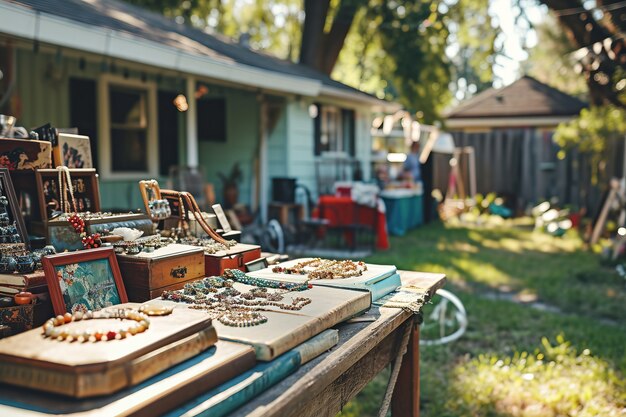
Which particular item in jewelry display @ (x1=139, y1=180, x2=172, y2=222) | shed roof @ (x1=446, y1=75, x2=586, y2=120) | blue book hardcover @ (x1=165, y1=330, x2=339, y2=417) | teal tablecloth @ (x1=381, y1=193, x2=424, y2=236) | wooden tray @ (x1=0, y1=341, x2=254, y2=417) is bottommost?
teal tablecloth @ (x1=381, y1=193, x2=424, y2=236)

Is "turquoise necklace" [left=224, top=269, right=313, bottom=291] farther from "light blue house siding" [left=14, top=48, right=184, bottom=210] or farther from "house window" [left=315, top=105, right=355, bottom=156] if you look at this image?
"house window" [left=315, top=105, right=355, bottom=156]

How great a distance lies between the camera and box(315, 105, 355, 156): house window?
12.0 metres

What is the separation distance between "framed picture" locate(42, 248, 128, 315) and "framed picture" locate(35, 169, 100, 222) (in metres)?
0.43

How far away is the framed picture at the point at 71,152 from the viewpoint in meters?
2.11

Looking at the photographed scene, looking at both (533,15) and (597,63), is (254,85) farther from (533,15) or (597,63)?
(533,15)

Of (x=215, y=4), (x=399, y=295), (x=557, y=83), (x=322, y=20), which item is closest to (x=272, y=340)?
(x=399, y=295)

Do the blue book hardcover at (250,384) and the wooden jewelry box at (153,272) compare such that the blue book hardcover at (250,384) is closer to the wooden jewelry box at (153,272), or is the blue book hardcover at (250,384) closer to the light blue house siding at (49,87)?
the wooden jewelry box at (153,272)

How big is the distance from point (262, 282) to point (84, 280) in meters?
0.53

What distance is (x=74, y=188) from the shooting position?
2.07 m

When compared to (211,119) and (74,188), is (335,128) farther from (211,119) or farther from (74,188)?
(74,188)

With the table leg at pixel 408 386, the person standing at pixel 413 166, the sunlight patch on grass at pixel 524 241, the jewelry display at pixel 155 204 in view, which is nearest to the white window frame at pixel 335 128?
the person standing at pixel 413 166

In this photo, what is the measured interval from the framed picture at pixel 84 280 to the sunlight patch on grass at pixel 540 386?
2.82 metres

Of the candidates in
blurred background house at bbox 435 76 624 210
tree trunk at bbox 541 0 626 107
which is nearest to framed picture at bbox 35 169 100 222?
tree trunk at bbox 541 0 626 107

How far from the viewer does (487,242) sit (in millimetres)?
11148
